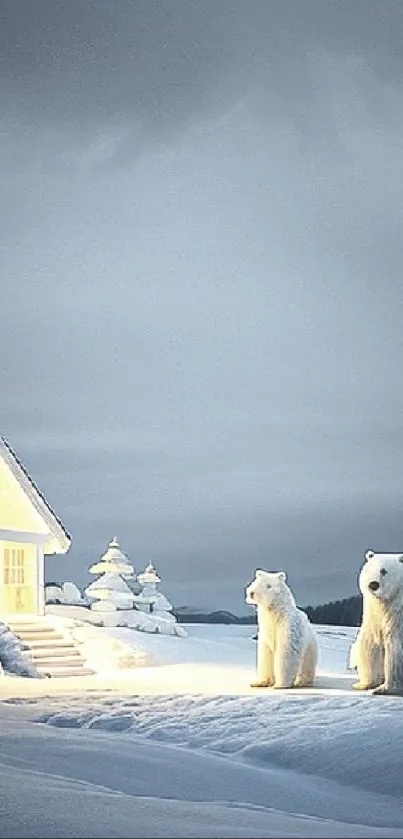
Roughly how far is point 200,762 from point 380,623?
3.37 meters

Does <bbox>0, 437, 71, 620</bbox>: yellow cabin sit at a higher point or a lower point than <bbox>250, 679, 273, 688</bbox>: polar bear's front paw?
higher

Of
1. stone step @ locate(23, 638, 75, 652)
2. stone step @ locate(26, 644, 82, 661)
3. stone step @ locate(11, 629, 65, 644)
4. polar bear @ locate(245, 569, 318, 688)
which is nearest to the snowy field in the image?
polar bear @ locate(245, 569, 318, 688)

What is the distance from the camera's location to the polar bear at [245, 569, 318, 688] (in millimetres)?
9492

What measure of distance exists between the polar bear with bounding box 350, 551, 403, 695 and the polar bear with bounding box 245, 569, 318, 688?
20.4 inches

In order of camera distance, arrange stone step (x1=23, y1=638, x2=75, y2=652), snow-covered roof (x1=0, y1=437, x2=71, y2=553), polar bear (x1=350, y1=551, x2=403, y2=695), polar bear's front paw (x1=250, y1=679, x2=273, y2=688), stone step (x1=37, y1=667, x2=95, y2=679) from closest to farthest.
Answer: polar bear (x1=350, y1=551, x2=403, y2=695)
polar bear's front paw (x1=250, y1=679, x2=273, y2=688)
stone step (x1=37, y1=667, x2=95, y2=679)
stone step (x1=23, y1=638, x2=75, y2=652)
snow-covered roof (x1=0, y1=437, x2=71, y2=553)

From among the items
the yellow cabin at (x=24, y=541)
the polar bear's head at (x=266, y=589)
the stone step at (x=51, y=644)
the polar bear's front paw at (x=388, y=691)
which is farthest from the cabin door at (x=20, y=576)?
the polar bear's front paw at (x=388, y=691)

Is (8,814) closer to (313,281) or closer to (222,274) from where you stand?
(313,281)

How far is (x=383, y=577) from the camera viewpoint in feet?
29.6

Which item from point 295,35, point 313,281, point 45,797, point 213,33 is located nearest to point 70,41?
point 213,33

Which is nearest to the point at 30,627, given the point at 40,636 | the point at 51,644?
the point at 40,636

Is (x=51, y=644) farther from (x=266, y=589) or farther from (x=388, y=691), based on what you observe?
(x=388, y=691)

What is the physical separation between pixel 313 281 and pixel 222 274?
357 centimetres

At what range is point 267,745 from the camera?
631 centimetres

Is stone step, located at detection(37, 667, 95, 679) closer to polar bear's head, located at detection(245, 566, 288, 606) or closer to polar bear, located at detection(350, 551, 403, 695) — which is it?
polar bear's head, located at detection(245, 566, 288, 606)
